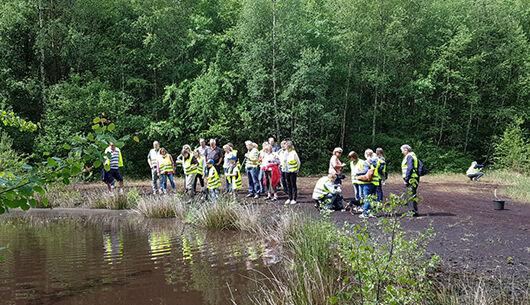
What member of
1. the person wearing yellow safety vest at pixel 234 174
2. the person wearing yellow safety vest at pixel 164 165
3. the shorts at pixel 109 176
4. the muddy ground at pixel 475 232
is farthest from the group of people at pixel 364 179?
the shorts at pixel 109 176

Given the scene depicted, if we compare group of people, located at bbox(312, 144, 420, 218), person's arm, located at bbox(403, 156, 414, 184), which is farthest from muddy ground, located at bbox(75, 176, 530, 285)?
person's arm, located at bbox(403, 156, 414, 184)

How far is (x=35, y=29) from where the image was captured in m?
23.2

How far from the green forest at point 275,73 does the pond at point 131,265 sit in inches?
565

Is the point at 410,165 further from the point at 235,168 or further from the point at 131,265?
the point at 131,265

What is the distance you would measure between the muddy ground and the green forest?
13.0 metres

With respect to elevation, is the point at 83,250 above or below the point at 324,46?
below

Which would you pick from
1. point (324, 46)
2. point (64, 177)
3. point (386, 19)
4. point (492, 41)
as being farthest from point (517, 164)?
point (64, 177)

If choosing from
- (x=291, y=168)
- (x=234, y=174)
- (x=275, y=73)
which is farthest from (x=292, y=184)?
(x=275, y=73)

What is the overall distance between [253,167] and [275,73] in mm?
13334

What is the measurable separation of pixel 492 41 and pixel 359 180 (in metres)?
25.2

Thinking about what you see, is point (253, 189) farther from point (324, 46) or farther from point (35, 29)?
point (35, 29)

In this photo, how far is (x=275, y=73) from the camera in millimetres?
24859

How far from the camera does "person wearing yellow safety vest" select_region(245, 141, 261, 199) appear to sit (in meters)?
12.7

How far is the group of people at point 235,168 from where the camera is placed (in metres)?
11.5
